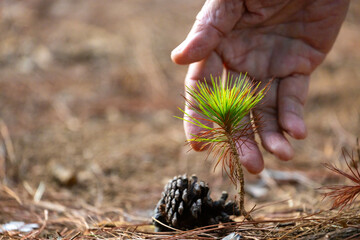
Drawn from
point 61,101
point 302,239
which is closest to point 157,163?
point 61,101

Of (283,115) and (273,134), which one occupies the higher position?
(283,115)

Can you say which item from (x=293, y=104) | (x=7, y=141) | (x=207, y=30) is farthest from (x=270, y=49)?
(x=7, y=141)

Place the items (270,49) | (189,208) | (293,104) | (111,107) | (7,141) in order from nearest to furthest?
1. (189,208)
2. (293,104)
3. (270,49)
4. (7,141)
5. (111,107)

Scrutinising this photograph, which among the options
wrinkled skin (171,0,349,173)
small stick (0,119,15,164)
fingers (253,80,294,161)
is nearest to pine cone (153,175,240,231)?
wrinkled skin (171,0,349,173)

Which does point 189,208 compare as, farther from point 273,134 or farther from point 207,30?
point 207,30

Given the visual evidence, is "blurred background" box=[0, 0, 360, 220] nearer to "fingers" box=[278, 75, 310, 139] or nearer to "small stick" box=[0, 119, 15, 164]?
"small stick" box=[0, 119, 15, 164]

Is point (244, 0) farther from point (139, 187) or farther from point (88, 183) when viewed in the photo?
point (88, 183)
